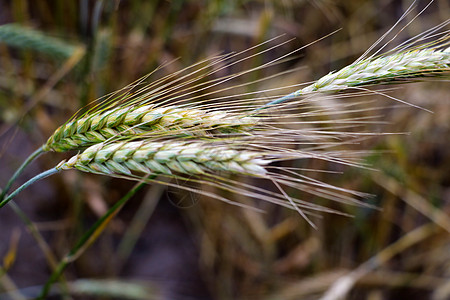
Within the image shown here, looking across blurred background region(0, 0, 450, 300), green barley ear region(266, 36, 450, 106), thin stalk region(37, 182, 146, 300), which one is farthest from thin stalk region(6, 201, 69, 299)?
green barley ear region(266, 36, 450, 106)

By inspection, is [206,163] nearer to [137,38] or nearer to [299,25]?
[137,38]

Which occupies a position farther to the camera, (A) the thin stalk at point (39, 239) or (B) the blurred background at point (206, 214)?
(B) the blurred background at point (206, 214)

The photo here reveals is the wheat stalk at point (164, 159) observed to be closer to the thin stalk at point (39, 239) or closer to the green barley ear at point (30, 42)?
the thin stalk at point (39, 239)

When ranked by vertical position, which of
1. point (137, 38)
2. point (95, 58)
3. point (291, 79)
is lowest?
point (291, 79)

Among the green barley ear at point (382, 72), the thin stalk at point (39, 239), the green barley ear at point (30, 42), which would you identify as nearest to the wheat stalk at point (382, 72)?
the green barley ear at point (382, 72)

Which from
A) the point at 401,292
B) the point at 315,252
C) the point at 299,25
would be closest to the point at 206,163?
the point at 315,252

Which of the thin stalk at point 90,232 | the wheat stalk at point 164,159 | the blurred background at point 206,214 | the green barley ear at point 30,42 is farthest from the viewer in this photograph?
the blurred background at point 206,214

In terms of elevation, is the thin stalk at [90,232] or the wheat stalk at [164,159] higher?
the wheat stalk at [164,159]
